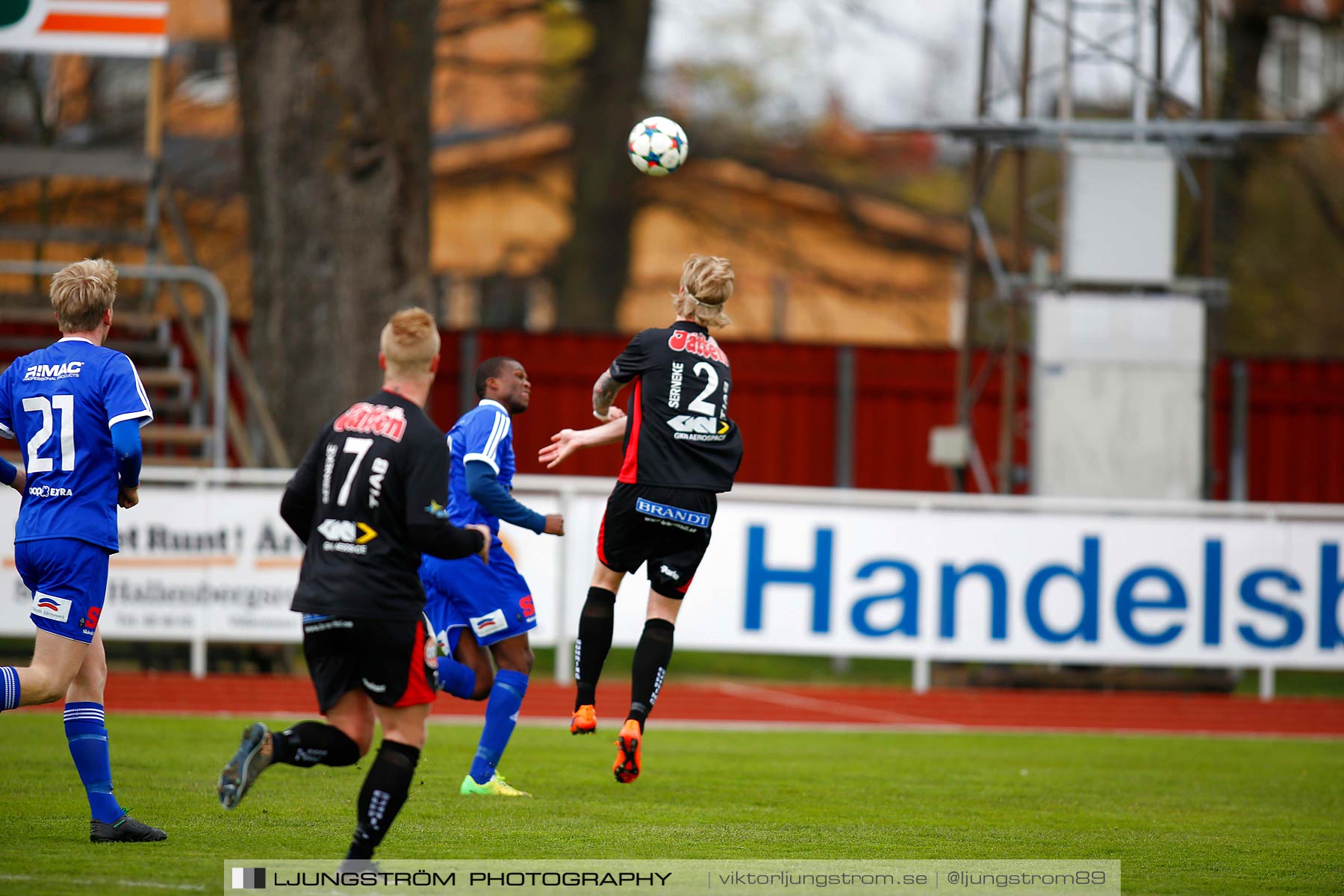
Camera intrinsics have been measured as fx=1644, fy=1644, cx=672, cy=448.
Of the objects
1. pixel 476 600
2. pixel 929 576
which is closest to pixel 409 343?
pixel 476 600

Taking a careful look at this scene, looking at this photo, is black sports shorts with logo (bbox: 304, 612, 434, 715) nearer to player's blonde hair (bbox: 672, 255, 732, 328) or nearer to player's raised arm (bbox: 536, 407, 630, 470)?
player's raised arm (bbox: 536, 407, 630, 470)

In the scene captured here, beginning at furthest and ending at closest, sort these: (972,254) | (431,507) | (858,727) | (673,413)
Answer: (972,254)
(858,727)
(673,413)
(431,507)

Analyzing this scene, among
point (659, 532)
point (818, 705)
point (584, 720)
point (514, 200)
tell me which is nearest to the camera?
point (584, 720)

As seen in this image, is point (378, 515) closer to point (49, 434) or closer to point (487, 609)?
point (49, 434)

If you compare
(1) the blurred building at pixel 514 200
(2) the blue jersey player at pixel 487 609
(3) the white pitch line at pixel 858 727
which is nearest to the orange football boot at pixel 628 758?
(2) the blue jersey player at pixel 487 609

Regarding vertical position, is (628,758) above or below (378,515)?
below

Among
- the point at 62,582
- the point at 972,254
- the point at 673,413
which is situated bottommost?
the point at 62,582

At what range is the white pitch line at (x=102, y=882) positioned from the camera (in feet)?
17.5

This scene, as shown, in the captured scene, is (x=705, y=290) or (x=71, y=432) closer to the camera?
(x=71, y=432)

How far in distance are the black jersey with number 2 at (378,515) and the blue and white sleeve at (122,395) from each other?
1.15 metres

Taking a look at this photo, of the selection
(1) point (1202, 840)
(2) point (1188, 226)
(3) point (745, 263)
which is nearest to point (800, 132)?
(3) point (745, 263)

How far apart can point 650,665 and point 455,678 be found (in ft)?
3.04

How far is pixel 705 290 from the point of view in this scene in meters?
7.54

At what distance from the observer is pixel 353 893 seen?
17.3 ft
